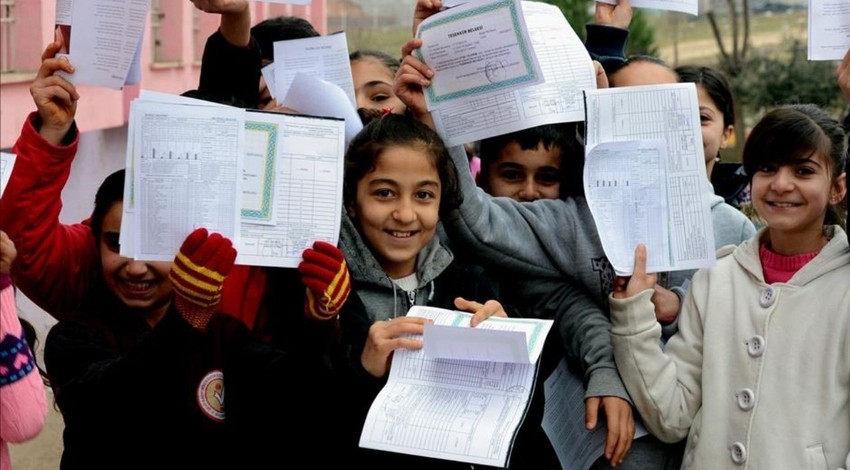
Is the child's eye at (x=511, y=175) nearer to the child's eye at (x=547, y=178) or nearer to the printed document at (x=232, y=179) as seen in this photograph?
the child's eye at (x=547, y=178)

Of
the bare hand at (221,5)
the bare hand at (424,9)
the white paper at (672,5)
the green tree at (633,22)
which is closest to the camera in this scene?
the bare hand at (424,9)

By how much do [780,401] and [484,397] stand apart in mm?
665

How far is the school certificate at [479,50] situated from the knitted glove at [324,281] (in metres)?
0.54

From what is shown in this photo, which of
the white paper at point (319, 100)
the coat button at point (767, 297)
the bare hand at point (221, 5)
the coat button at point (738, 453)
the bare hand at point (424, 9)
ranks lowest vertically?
the coat button at point (738, 453)

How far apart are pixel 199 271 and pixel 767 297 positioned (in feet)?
4.17

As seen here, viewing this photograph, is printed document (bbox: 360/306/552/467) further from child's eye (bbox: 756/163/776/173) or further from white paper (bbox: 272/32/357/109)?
white paper (bbox: 272/32/357/109)

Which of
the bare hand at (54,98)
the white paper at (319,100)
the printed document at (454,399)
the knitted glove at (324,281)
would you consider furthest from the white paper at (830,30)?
the bare hand at (54,98)

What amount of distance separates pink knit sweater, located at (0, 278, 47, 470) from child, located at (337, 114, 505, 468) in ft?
2.27

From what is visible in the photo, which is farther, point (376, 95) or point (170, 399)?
point (376, 95)

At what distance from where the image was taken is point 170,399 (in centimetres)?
280

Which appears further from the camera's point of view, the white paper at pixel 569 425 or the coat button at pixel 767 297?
the white paper at pixel 569 425

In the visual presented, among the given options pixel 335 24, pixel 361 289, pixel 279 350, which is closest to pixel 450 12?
pixel 361 289

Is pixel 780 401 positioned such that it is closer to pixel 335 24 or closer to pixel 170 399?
pixel 170 399

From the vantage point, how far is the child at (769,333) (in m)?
2.87
